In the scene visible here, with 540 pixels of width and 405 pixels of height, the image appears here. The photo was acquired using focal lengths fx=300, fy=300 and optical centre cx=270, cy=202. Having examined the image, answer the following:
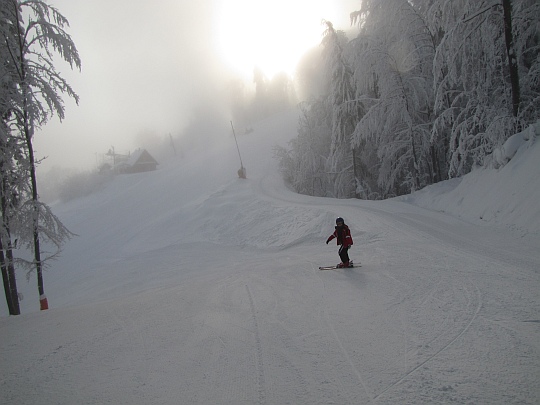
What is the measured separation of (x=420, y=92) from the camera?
62.3ft

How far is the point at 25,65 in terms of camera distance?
10.7 m

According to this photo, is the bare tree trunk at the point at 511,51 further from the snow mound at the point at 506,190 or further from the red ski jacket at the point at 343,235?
the red ski jacket at the point at 343,235

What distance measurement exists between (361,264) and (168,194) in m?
31.0

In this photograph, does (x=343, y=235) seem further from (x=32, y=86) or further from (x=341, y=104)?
(x=341, y=104)

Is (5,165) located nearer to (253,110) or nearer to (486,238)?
(486,238)

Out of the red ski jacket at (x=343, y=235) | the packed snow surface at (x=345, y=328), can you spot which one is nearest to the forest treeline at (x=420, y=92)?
the packed snow surface at (x=345, y=328)

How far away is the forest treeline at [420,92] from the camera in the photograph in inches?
514

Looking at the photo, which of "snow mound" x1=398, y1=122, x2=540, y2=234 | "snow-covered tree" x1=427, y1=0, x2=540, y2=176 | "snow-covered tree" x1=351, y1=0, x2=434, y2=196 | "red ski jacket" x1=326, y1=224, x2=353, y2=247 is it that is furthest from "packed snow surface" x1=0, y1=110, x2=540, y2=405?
"snow-covered tree" x1=351, y1=0, x2=434, y2=196

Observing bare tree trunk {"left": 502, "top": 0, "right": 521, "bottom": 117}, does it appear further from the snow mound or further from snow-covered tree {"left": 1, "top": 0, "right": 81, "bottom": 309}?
snow-covered tree {"left": 1, "top": 0, "right": 81, "bottom": 309}

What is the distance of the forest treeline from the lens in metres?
13.0

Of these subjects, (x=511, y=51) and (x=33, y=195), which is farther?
(x=511, y=51)

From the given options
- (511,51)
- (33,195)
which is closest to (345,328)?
(33,195)

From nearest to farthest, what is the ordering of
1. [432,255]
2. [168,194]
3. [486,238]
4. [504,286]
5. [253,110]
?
1. [504,286]
2. [432,255]
3. [486,238]
4. [168,194]
5. [253,110]

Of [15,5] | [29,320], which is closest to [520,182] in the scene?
[29,320]
